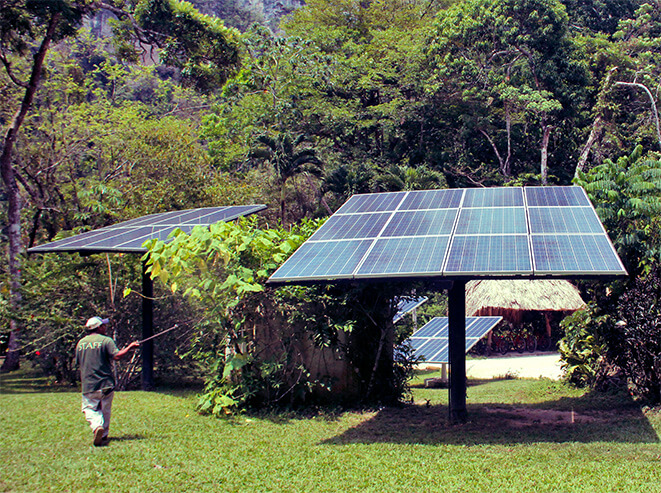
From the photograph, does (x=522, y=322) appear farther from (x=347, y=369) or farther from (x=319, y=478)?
(x=319, y=478)

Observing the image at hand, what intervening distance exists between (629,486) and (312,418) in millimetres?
5134

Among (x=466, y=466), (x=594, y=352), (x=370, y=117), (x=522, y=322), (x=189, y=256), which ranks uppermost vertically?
(x=370, y=117)

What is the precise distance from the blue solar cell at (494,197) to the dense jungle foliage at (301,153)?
6.35ft

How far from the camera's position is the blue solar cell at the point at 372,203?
11.4 metres

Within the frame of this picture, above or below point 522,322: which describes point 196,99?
above

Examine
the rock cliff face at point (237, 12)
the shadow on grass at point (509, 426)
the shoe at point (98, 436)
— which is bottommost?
the shadow on grass at point (509, 426)

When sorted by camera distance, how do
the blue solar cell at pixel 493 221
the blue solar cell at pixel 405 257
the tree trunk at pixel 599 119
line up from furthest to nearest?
the tree trunk at pixel 599 119 → the blue solar cell at pixel 493 221 → the blue solar cell at pixel 405 257

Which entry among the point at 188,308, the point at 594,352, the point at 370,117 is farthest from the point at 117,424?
the point at 370,117

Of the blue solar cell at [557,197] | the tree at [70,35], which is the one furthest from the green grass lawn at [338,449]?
the tree at [70,35]

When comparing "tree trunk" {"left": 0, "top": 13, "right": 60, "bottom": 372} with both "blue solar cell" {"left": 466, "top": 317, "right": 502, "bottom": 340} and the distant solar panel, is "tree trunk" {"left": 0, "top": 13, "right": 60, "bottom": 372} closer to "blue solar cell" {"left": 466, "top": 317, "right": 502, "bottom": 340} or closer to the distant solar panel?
the distant solar panel

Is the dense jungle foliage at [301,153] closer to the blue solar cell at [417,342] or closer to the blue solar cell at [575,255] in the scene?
Result: the blue solar cell at [575,255]

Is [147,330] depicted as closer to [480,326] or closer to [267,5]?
[480,326]

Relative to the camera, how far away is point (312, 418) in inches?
406

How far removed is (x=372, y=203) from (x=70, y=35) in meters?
12.3
